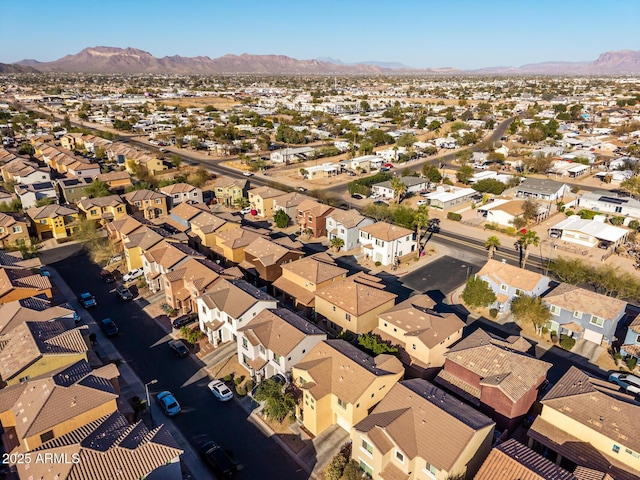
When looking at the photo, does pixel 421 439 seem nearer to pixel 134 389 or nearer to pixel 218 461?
pixel 218 461

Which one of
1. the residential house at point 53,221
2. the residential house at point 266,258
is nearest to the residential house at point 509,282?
the residential house at point 266,258

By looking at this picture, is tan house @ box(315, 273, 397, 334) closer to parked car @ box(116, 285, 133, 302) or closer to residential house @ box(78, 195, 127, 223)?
parked car @ box(116, 285, 133, 302)

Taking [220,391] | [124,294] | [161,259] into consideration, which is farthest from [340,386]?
[124,294]

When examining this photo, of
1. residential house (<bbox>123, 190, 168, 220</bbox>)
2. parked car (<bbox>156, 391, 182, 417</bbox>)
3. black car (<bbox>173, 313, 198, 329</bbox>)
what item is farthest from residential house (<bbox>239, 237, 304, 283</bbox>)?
residential house (<bbox>123, 190, 168, 220</bbox>)

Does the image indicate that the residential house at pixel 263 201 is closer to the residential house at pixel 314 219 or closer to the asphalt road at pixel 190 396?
the residential house at pixel 314 219

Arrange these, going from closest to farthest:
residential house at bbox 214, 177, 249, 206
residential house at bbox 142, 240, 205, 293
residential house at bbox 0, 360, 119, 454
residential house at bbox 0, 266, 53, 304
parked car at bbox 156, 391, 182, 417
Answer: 1. residential house at bbox 0, 360, 119, 454
2. parked car at bbox 156, 391, 182, 417
3. residential house at bbox 0, 266, 53, 304
4. residential house at bbox 142, 240, 205, 293
5. residential house at bbox 214, 177, 249, 206

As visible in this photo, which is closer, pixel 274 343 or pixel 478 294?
pixel 274 343
